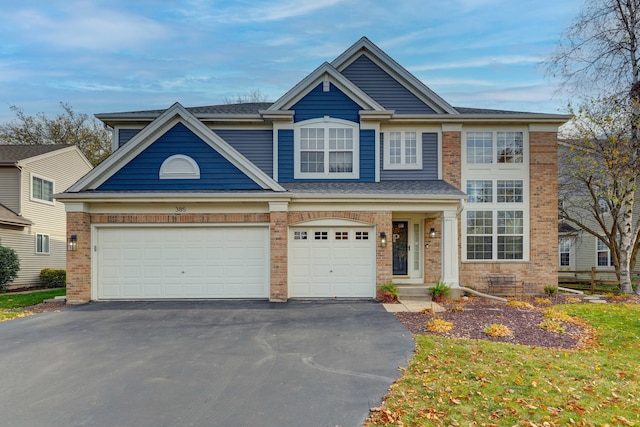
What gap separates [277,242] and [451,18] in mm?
11332

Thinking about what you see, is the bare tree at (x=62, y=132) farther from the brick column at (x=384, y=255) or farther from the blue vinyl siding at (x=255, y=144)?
the brick column at (x=384, y=255)

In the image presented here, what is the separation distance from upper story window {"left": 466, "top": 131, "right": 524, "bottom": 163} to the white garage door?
218 inches

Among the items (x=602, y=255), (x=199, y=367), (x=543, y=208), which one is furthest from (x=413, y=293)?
(x=602, y=255)

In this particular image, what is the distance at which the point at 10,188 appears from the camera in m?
18.6

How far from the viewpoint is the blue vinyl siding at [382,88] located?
14812mm

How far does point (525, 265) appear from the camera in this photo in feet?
47.4

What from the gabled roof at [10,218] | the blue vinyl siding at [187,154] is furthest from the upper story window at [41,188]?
the blue vinyl siding at [187,154]

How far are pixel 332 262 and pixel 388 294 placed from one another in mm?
1955

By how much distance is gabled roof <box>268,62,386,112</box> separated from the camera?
13688 millimetres

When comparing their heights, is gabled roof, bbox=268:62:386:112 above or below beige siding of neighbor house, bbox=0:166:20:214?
above

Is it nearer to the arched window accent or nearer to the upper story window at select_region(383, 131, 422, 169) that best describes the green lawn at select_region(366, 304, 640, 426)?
the upper story window at select_region(383, 131, 422, 169)

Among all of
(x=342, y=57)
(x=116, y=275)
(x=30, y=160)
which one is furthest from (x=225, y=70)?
(x=116, y=275)

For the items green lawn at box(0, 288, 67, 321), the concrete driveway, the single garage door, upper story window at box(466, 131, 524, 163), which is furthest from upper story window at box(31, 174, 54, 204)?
upper story window at box(466, 131, 524, 163)

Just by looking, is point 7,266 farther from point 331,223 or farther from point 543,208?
point 543,208
